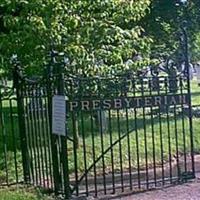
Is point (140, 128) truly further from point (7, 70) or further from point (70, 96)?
Answer: point (70, 96)

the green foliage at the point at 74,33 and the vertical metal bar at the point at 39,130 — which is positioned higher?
the green foliage at the point at 74,33

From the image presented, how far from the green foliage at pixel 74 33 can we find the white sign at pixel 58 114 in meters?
1.61

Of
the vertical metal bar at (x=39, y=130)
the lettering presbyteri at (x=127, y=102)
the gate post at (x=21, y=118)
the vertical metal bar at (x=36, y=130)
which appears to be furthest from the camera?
the gate post at (x=21, y=118)

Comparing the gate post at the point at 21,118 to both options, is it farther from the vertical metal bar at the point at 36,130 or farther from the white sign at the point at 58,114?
the white sign at the point at 58,114

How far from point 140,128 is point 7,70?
455 cm

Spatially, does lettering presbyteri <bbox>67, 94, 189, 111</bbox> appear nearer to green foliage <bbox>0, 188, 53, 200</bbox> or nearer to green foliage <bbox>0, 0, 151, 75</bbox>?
green foliage <bbox>0, 188, 53, 200</bbox>

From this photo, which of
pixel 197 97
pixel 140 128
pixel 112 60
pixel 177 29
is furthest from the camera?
pixel 197 97

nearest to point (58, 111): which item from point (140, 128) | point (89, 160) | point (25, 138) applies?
point (25, 138)

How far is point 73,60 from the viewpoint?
35.3ft

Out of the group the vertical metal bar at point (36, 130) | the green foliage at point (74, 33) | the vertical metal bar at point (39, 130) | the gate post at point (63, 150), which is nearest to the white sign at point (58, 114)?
the gate post at point (63, 150)

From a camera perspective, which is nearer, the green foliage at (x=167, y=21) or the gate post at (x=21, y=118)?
the gate post at (x=21, y=118)

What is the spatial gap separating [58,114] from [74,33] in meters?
2.61

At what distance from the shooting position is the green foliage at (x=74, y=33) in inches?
373

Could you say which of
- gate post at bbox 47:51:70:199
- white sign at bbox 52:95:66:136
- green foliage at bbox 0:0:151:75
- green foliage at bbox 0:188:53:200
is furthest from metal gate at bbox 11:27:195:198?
green foliage at bbox 0:0:151:75
